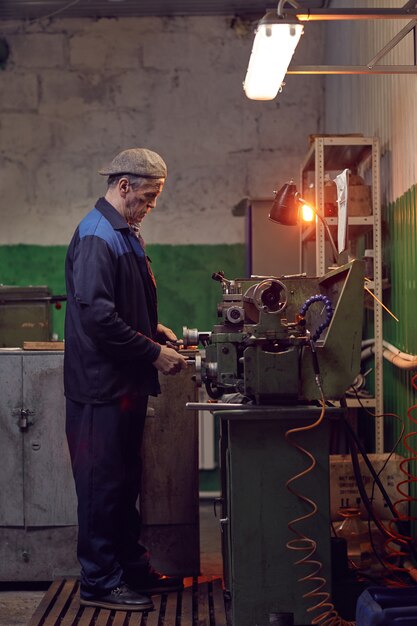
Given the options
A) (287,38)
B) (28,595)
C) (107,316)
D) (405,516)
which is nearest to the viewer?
(287,38)

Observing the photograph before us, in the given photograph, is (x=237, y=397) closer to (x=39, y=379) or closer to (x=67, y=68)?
(x=39, y=379)

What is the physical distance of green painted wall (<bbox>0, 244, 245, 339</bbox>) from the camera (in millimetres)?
5121

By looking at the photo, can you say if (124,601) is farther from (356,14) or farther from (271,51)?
(356,14)

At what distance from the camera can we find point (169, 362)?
2824 millimetres

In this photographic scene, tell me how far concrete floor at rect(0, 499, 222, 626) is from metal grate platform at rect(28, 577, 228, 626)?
→ 0.07 metres

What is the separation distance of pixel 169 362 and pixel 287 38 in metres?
1.18

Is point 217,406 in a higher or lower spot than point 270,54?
lower

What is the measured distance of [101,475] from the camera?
2857 millimetres

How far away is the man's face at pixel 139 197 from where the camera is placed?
3014 mm

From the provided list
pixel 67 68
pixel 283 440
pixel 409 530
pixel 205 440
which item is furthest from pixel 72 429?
pixel 67 68

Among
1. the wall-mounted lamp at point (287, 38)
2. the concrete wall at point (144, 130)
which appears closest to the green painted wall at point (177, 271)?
the concrete wall at point (144, 130)

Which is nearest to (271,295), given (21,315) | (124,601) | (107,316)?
(107,316)

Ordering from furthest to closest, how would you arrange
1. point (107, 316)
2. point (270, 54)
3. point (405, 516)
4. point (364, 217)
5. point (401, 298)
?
point (364, 217)
point (401, 298)
point (405, 516)
point (107, 316)
point (270, 54)

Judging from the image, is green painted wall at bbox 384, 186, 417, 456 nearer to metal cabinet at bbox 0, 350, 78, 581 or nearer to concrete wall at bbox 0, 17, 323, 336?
metal cabinet at bbox 0, 350, 78, 581
